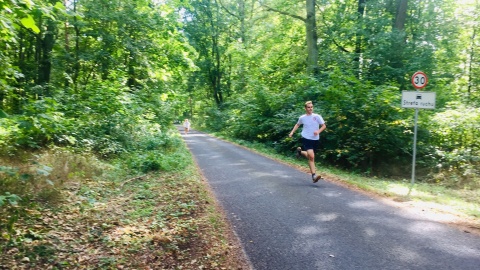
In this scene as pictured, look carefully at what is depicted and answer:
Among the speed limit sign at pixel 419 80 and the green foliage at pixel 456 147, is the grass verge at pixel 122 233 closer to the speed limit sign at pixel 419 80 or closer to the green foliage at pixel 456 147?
the speed limit sign at pixel 419 80

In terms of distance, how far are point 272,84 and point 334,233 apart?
67.9 feet

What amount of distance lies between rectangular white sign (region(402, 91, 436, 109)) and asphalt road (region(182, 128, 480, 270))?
2962 mm

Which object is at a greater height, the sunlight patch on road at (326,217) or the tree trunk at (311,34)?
the tree trunk at (311,34)

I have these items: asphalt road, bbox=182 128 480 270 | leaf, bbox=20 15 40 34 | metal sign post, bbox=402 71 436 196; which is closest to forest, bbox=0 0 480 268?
leaf, bbox=20 15 40 34

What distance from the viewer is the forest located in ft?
29.2

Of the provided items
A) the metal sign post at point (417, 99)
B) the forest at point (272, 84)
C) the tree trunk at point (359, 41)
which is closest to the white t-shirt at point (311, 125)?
the metal sign post at point (417, 99)

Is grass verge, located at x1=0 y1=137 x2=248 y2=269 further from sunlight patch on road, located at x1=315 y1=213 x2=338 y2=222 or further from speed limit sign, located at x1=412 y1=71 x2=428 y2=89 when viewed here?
speed limit sign, located at x1=412 y1=71 x2=428 y2=89

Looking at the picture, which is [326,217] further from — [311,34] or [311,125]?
[311,34]

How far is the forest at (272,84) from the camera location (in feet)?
29.2

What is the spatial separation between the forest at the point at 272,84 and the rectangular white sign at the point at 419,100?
3.23m

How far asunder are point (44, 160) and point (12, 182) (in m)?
2.24

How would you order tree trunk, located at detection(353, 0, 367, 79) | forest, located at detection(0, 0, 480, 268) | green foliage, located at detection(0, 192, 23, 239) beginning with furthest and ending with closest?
tree trunk, located at detection(353, 0, 367, 79), forest, located at detection(0, 0, 480, 268), green foliage, located at detection(0, 192, 23, 239)

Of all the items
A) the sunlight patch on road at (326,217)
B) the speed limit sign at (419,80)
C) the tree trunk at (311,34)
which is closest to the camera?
the sunlight patch on road at (326,217)

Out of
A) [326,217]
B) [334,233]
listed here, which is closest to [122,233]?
[334,233]
